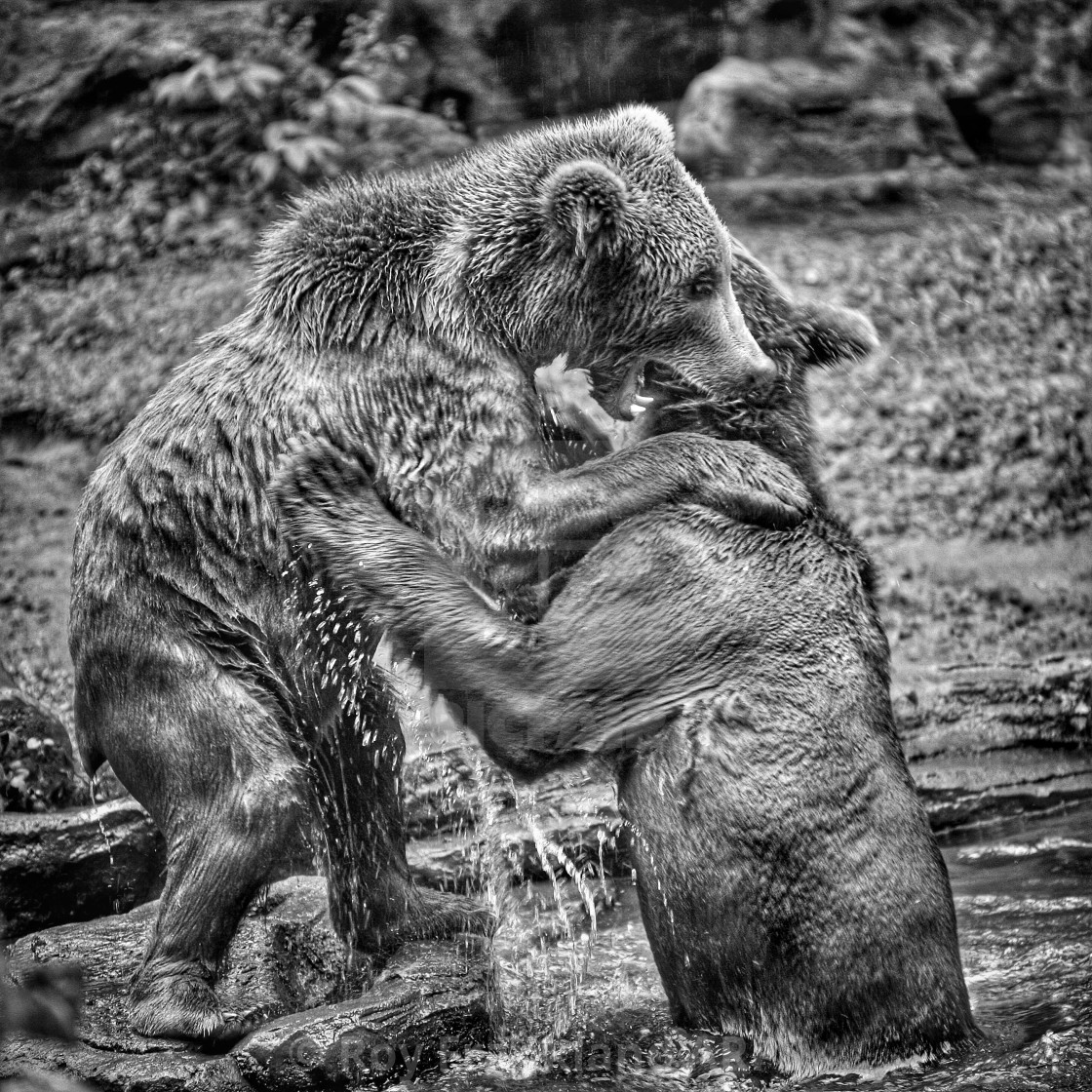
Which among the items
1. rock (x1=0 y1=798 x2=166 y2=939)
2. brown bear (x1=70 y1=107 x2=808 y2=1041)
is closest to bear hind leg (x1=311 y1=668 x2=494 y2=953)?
brown bear (x1=70 y1=107 x2=808 y2=1041)

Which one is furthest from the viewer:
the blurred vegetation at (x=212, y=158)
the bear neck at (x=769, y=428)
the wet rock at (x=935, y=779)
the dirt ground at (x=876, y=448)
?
the blurred vegetation at (x=212, y=158)

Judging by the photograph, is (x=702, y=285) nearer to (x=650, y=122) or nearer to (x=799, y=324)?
(x=799, y=324)

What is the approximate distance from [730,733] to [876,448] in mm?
7070

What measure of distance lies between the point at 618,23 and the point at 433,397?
10.1 meters

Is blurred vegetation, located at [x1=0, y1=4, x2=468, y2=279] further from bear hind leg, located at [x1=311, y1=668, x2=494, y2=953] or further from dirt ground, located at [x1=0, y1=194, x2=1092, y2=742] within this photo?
bear hind leg, located at [x1=311, y1=668, x2=494, y2=953]

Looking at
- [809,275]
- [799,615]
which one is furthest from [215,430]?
[809,275]

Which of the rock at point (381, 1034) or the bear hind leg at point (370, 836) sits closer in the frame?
the rock at point (381, 1034)

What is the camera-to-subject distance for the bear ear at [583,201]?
4355mm

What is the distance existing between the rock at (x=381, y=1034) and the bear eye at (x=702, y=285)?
7.78 ft

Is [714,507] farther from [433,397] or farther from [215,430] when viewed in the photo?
[215,430]

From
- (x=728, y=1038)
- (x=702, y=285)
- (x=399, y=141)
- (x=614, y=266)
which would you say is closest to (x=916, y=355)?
(x=399, y=141)

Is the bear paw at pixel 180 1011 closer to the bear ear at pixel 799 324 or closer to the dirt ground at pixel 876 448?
the bear ear at pixel 799 324

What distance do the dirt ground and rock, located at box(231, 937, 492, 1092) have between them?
4383 millimetres

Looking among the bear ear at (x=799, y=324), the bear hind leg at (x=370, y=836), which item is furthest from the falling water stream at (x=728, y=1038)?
the bear ear at (x=799, y=324)
